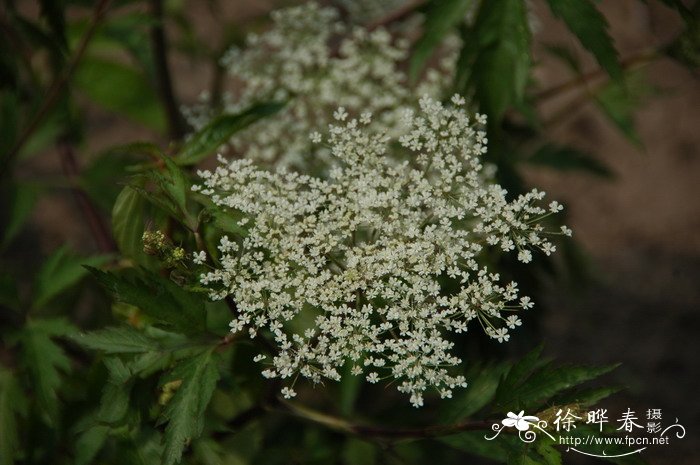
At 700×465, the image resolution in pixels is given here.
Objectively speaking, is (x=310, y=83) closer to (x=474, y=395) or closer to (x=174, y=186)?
(x=174, y=186)

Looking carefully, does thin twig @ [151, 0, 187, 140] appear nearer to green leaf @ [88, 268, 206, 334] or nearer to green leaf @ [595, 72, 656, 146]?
green leaf @ [88, 268, 206, 334]

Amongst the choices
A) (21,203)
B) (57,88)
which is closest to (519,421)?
(57,88)

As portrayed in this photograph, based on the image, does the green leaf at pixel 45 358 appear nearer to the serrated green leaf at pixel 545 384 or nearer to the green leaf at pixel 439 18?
the serrated green leaf at pixel 545 384

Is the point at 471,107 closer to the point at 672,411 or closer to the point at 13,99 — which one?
the point at 13,99

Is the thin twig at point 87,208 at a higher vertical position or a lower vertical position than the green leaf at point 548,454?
higher

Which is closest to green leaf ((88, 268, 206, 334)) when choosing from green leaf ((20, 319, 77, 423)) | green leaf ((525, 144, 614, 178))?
green leaf ((20, 319, 77, 423))

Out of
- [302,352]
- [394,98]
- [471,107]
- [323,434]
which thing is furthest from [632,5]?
[302,352]

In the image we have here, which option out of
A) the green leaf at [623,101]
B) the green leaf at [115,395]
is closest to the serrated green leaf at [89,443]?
→ the green leaf at [115,395]
